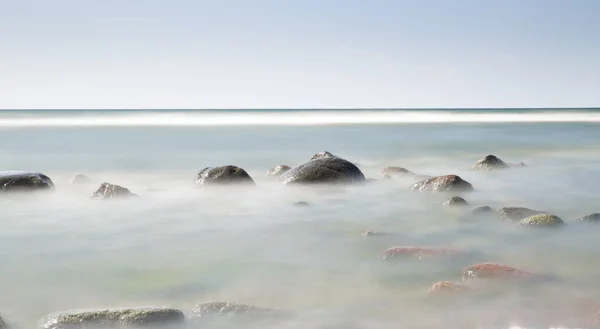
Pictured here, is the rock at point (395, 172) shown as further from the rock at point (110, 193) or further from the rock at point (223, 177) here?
the rock at point (110, 193)

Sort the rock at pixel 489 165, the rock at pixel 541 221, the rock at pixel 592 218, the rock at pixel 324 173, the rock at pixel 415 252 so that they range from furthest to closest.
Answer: the rock at pixel 489 165 → the rock at pixel 324 173 → the rock at pixel 592 218 → the rock at pixel 541 221 → the rock at pixel 415 252

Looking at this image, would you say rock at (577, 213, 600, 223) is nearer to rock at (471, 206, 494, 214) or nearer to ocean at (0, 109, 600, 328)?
ocean at (0, 109, 600, 328)

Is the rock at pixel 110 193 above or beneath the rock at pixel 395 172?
above

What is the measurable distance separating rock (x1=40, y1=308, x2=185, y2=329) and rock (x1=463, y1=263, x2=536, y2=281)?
2.52m

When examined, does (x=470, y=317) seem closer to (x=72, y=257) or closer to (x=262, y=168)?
(x=72, y=257)

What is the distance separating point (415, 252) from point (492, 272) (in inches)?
37.5

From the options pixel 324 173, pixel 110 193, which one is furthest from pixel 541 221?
pixel 110 193

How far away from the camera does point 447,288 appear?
5.07 m

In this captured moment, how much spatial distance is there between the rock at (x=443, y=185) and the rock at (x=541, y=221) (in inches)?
126

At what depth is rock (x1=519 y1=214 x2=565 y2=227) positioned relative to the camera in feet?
24.9

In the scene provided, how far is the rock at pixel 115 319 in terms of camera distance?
4363mm

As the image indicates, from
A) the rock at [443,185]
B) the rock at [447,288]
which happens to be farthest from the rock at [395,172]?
the rock at [447,288]

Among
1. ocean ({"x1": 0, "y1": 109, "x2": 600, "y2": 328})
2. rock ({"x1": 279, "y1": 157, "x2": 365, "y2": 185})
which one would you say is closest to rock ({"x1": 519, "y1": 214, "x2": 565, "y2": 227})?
ocean ({"x1": 0, "y1": 109, "x2": 600, "y2": 328})

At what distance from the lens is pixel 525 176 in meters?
14.2
